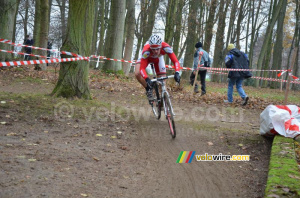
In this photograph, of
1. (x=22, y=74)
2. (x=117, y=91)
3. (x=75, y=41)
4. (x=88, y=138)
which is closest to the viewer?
(x=88, y=138)

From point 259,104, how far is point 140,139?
24.1ft

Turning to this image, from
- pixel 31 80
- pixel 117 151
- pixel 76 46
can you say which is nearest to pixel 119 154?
pixel 117 151

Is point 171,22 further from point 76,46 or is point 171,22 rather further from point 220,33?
point 76,46

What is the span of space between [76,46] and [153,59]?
7.26 ft

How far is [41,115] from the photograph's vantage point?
746 centimetres

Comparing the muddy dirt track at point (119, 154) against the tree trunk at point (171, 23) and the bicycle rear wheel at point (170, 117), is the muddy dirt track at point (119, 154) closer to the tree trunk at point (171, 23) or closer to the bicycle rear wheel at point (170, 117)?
the bicycle rear wheel at point (170, 117)

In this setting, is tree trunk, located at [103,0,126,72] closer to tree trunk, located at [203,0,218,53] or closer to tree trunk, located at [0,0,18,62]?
tree trunk, located at [0,0,18,62]

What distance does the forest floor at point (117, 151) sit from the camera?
14.2 ft

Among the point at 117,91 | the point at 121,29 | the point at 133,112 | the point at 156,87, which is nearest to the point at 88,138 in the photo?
the point at 156,87

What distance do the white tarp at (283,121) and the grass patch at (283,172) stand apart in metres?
0.30

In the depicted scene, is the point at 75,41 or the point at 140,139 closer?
the point at 140,139

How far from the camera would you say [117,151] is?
591 centimetres

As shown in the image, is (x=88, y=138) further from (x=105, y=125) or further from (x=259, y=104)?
(x=259, y=104)

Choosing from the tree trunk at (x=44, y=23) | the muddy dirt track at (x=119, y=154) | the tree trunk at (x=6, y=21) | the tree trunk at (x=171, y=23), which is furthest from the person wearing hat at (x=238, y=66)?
the tree trunk at (x=6, y=21)
